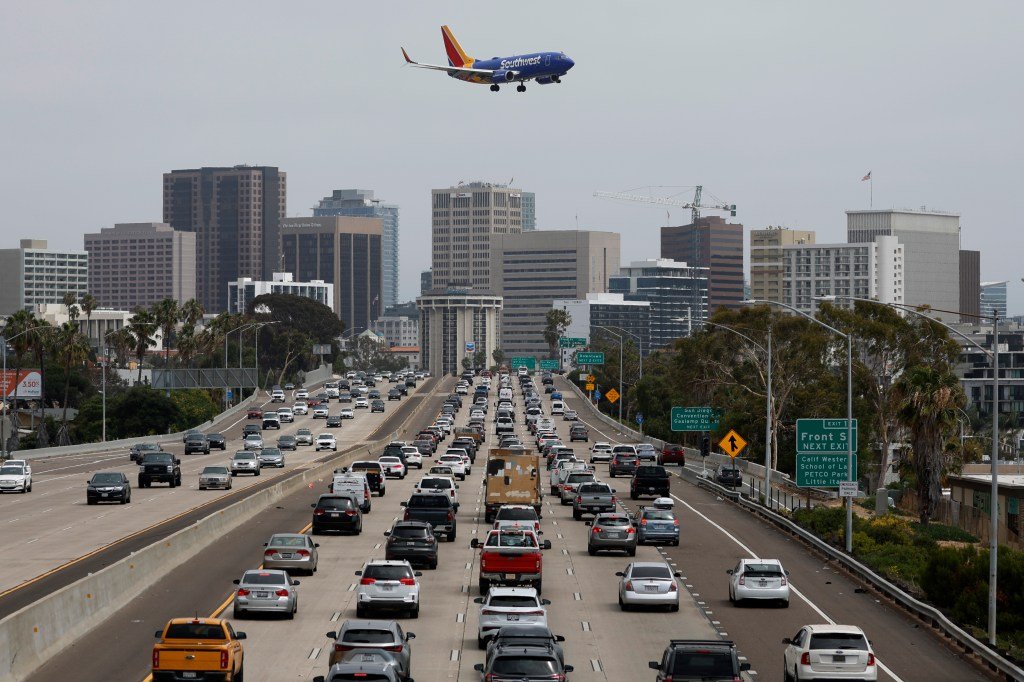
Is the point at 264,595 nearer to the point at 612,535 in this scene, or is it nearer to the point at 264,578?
the point at 264,578

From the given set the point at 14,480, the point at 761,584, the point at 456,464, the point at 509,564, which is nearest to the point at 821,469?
the point at 761,584

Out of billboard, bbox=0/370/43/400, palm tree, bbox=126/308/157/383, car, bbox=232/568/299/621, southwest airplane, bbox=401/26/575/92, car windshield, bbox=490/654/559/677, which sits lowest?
car, bbox=232/568/299/621

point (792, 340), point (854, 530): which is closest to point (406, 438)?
point (792, 340)

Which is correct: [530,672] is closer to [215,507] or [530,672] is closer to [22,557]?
[22,557]

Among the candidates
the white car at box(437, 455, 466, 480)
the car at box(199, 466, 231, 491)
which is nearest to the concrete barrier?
the car at box(199, 466, 231, 491)

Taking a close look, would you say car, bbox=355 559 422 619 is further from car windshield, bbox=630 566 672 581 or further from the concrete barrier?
the concrete barrier

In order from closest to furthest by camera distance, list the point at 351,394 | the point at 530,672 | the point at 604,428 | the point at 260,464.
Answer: the point at 530,672
the point at 260,464
the point at 604,428
the point at 351,394
